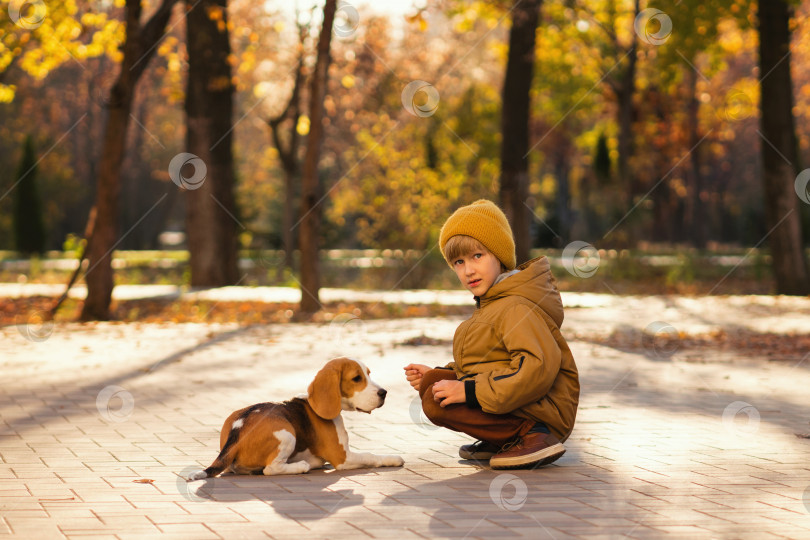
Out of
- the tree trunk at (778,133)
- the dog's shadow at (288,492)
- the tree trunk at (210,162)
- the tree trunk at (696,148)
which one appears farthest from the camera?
the tree trunk at (696,148)

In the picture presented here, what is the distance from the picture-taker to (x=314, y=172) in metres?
15.4

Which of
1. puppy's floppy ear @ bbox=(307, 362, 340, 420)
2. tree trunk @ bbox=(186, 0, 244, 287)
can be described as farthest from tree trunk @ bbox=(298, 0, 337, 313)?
puppy's floppy ear @ bbox=(307, 362, 340, 420)

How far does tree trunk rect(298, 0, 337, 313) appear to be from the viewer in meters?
14.9

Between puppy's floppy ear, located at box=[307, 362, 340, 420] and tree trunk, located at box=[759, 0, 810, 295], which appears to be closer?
puppy's floppy ear, located at box=[307, 362, 340, 420]

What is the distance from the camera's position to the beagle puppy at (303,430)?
17.6 ft

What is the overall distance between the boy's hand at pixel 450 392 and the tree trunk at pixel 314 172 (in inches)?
385

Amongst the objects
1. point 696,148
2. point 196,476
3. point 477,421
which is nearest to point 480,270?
point 477,421

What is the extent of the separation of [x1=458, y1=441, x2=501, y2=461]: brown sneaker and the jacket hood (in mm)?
850

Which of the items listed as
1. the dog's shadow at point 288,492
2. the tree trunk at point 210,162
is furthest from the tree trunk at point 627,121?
the dog's shadow at point 288,492

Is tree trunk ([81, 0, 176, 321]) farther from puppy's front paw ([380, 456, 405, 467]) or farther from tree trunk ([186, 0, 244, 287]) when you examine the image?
puppy's front paw ([380, 456, 405, 467])

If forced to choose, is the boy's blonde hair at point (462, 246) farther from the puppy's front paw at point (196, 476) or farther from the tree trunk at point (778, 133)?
the tree trunk at point (778, 133)

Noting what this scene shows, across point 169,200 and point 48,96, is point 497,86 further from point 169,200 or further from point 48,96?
point 48,96

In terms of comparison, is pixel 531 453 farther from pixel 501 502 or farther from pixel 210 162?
pixel 210 162

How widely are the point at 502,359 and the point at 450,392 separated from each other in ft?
1.11
